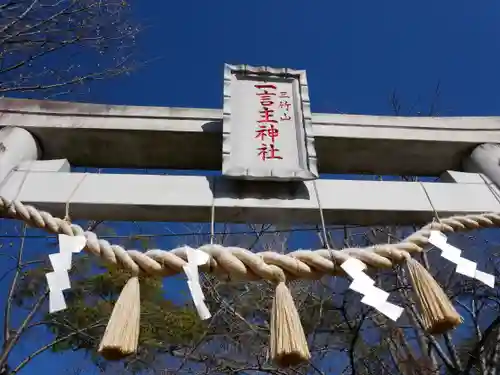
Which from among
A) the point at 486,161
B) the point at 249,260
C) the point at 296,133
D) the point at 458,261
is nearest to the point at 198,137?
the point at 296,133

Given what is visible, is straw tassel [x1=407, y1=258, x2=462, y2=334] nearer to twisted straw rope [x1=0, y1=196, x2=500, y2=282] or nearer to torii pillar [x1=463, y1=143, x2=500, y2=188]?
twisted straw rope [x1=0, y1=196, x2=500, y2=282]

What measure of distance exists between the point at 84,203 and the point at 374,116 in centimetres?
144

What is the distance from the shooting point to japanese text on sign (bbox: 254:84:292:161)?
84.1 inches

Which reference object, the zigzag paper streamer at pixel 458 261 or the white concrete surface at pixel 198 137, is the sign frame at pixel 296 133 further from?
the zigzag paper streamer at pixel 458 261

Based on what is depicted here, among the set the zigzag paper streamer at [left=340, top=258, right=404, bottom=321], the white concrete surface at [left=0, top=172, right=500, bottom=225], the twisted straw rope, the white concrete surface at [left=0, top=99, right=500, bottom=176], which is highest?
the white concrete surface at [left=0, top=99, right=500, bottom=176]

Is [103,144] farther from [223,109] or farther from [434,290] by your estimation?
[434,290]

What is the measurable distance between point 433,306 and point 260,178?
83cm

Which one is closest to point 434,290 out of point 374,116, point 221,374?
point 374,116

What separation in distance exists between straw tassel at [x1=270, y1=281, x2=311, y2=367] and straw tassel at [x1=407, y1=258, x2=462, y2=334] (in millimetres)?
386

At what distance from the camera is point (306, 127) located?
220 centimetres

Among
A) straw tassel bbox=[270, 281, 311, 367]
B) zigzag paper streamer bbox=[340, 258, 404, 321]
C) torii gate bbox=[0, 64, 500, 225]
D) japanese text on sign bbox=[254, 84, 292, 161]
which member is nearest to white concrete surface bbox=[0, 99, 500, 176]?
torii gate bbox=[0, 64, 500, 225]

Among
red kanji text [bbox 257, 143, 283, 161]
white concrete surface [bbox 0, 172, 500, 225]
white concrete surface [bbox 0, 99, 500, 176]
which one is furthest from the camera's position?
white concrete surface [bbox 0, 99, 500, 176]

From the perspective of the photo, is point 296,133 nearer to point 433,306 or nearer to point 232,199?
point 232,199

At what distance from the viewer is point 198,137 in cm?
227
